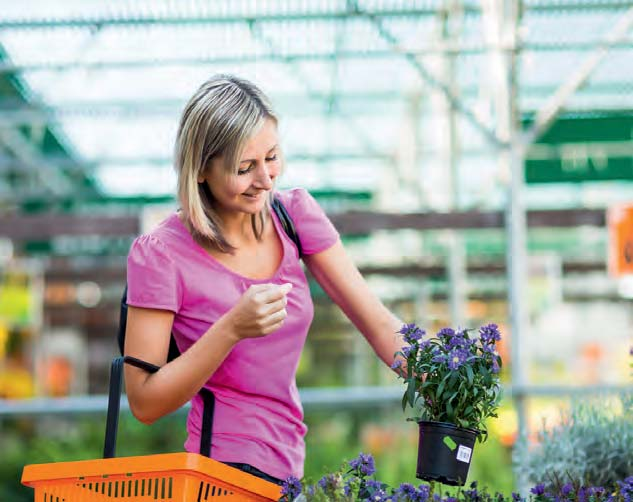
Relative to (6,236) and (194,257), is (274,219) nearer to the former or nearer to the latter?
(194,257)

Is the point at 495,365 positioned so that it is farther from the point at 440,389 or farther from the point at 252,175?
the point at 252,175

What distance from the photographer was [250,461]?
1793mm

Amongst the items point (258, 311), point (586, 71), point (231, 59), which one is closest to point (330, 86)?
point (231, 59)

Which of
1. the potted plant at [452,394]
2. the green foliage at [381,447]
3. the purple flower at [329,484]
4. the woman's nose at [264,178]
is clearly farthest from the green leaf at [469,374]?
the green foliage at [381,447]

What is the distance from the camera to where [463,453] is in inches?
60.5

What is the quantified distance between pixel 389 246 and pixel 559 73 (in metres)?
4.56

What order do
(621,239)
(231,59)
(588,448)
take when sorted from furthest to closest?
(231,59) → (621,239) → (588,448)

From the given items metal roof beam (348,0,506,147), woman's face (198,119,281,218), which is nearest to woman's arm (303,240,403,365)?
woman's face (198,119,281,218)

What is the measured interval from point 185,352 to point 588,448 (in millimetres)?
866

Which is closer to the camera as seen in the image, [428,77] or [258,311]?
[258,311]

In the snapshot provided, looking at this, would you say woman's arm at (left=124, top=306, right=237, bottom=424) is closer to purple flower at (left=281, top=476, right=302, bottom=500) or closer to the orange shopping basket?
the orange shopping basket

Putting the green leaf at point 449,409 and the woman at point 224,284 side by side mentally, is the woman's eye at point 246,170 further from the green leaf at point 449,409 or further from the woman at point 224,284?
the green leaf at point 449,409

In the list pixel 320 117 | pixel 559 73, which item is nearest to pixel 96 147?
pixel 320 117

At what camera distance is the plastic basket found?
148 cm
